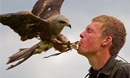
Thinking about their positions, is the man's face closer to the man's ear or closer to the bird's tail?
the man's ear

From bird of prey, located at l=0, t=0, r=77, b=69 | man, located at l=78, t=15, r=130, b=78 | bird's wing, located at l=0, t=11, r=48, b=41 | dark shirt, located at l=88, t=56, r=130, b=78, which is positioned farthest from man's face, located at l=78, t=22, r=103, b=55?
bird's wing, located at l=0, t=11, r=48, b=41

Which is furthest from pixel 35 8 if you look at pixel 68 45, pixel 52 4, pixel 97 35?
pixel 97 35

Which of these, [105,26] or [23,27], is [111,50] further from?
[23,27]

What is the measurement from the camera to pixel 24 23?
6695 millimetres

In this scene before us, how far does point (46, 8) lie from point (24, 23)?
8.52 ft

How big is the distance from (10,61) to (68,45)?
4.00ft

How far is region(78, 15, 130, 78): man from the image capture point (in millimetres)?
4438

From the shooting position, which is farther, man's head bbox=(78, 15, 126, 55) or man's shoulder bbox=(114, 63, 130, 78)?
man's head bbox=(78, 15, 126, 55)

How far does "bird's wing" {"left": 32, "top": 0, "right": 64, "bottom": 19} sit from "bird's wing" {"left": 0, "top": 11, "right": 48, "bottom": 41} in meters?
1.48

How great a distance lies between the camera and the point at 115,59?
4348 mm

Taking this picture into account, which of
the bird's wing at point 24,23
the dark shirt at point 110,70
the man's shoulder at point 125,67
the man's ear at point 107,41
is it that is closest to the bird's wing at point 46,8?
the bird's wing at point 24,23

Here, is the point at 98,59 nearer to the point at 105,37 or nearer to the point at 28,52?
the point at 105,37

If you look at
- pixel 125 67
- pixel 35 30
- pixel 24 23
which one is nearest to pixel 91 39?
pixel 125 67

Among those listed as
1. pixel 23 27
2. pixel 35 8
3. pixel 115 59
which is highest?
pixel 115 59
